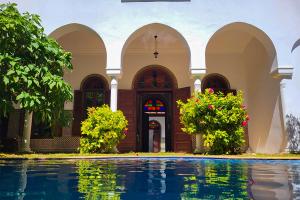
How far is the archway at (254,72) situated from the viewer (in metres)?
10.0

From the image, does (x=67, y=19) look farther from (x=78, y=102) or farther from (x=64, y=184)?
(x=64, y=184)

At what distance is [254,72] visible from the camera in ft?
38.8

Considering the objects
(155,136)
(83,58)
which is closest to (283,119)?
(83,58)

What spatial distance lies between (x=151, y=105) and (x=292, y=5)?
28.1 ft

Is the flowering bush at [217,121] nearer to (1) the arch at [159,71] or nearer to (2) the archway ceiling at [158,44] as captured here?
(1) the arch at [159,71]

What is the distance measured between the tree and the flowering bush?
4002 mm

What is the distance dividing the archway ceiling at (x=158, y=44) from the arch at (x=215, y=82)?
1.66m

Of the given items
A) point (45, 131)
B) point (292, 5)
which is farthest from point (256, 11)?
point (45, 131)

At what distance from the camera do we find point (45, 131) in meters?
12.3

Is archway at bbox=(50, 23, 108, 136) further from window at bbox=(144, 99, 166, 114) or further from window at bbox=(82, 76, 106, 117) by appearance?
window at bbox=(144, 99, 166, 114)

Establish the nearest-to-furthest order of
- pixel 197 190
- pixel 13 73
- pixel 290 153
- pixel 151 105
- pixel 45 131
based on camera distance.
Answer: pixel 197 190
pixel 13 73
pixel 290 153
pixel 45 131
pixel 151 105

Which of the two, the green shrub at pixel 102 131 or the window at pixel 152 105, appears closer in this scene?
the green shrub at pixel 102 131

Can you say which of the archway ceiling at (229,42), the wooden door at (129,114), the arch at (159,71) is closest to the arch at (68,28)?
the wooden door at (129,114)

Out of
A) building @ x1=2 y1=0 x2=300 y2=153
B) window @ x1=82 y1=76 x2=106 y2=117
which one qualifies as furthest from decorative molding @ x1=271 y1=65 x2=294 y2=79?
window @ x1=82 y1=76 x2=106 y2=117
